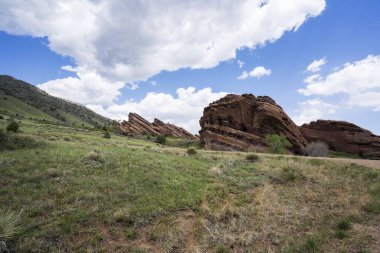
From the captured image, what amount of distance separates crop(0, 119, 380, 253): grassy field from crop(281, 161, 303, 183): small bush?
6cm

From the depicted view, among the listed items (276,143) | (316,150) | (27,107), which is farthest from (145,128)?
(316,150)

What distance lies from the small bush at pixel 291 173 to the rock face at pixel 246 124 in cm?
3827

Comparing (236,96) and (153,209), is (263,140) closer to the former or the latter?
(236,96)

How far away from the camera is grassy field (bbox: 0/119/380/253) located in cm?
1008

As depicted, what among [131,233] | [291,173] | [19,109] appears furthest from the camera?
[19,109]

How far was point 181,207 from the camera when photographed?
13125mm

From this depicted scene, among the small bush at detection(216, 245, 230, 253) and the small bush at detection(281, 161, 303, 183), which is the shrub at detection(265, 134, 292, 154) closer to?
the small bush at detection(281, 161, 303, 183)

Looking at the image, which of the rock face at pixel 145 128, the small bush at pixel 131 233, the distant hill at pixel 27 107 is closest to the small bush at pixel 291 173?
the small bush at pixel 131 233

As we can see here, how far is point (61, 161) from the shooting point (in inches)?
749

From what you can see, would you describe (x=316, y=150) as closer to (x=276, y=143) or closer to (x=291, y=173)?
(x=276, y=143)

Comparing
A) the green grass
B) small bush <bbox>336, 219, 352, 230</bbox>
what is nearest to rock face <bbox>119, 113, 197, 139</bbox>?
the green grass

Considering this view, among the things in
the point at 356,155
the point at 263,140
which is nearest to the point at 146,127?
the point at 263,140

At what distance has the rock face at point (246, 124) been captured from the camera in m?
59.1

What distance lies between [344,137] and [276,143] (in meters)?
26.7
